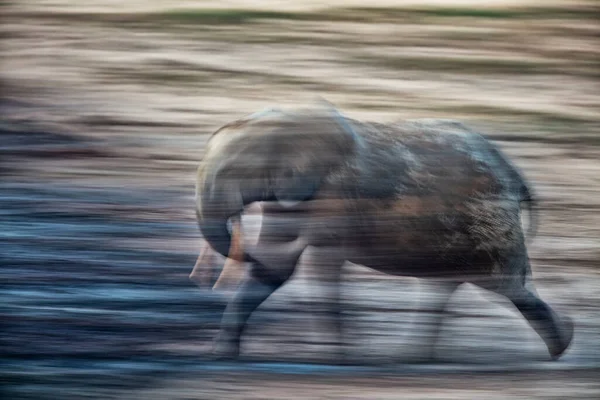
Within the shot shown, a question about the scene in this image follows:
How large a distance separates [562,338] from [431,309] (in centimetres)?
30

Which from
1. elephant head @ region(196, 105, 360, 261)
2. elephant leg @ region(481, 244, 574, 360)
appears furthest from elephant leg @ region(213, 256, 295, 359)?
elephant leg @ region(481, 244, 574, 360)

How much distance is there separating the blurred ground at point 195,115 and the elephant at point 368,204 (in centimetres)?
3

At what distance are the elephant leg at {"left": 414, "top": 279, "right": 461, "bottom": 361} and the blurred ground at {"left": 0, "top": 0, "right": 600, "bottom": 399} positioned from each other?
26mm

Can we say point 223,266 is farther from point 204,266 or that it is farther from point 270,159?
point 270,159

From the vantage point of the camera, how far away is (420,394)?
1683mm

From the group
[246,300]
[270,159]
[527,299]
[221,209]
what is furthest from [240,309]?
[527,299]

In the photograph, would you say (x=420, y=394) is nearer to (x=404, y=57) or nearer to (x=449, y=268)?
(x=449, y=268)

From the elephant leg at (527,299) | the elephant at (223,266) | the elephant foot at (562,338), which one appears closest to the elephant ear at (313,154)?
the elephant at (223,266)

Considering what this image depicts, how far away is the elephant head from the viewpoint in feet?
5.21

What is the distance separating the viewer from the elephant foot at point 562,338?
5.33 feet

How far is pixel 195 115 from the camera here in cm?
161

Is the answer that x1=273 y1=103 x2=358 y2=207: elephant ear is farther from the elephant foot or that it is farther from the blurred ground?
the elephant foot

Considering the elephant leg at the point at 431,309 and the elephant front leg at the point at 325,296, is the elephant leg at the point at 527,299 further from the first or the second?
the elephant front leg at the point at 325,296

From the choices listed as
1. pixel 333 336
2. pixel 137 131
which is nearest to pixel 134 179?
pixel 137 131
